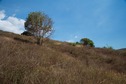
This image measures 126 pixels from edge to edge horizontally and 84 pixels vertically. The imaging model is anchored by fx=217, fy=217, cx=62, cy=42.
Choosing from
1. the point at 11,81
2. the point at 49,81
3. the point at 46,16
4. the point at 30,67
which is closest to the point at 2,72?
the point at 11,81

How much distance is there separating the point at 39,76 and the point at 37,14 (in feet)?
127

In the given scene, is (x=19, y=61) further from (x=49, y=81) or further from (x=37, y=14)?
(x=37, y=14)

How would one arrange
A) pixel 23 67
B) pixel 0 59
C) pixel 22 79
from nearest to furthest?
1. pixel 22 79
2. pixel 23 67
3. pixel 0 59

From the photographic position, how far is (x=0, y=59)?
163 inches

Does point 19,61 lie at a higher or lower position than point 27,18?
lower

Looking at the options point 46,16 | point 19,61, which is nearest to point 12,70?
point 19,61

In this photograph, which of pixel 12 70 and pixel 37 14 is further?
pixel 37 14

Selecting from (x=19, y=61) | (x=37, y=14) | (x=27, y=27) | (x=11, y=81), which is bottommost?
(x=11, y=81)

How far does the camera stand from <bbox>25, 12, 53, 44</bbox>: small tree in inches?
1622

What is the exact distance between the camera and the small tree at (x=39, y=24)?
41.2 m

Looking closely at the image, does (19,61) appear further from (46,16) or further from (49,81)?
(46,16)

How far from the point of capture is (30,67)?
3922 millimetres

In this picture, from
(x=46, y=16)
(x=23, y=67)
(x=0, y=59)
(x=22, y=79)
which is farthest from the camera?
(x=46, y=16)

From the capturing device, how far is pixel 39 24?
1622 inches
